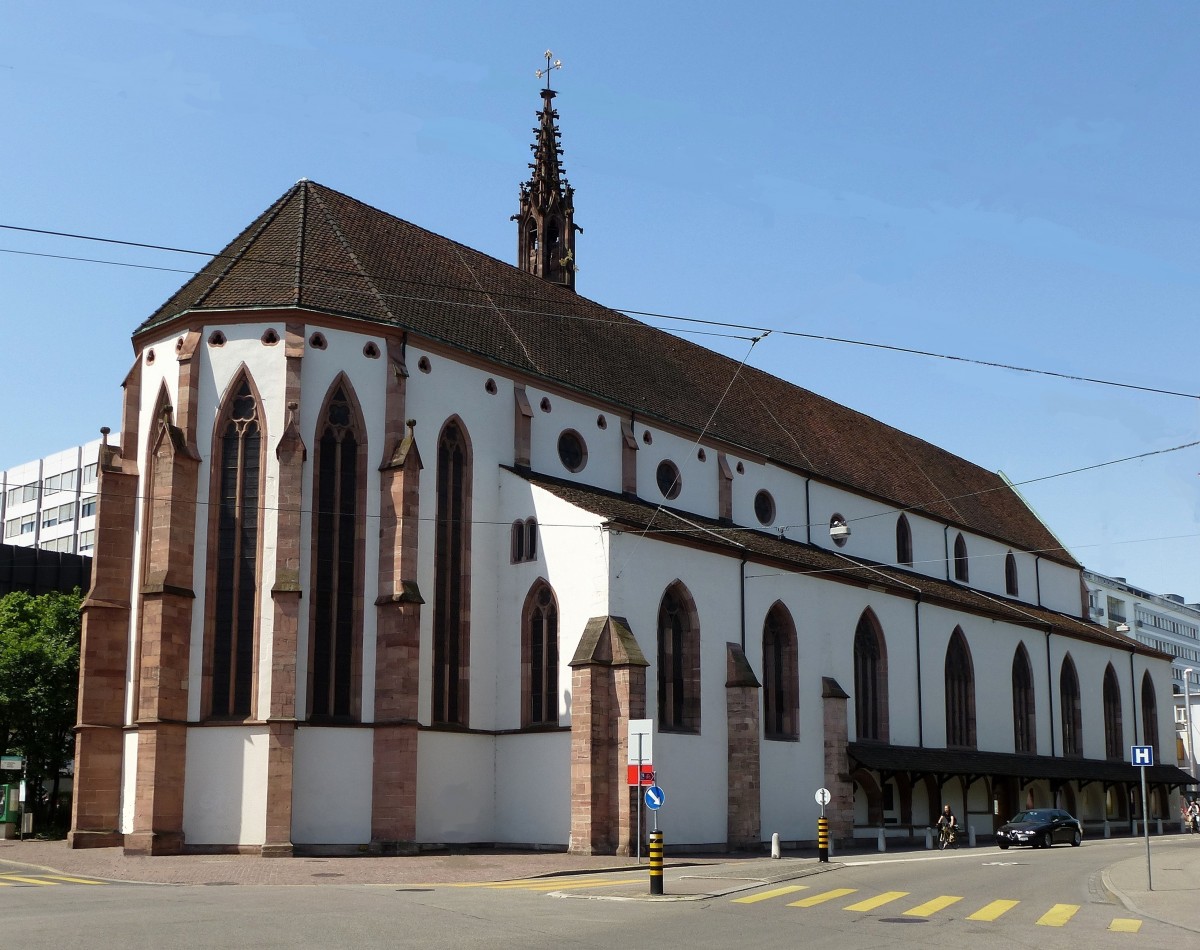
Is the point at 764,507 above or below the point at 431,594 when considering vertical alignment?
above

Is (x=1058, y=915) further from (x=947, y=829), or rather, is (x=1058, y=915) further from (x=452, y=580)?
(x=947, y=829)

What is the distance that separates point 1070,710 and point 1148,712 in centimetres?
942

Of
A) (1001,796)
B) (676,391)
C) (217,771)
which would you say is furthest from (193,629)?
(1001,796)

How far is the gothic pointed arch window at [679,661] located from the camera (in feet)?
120

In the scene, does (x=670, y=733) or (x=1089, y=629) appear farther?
(x=1089, y=629)

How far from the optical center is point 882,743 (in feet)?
152

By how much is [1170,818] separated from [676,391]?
121ft

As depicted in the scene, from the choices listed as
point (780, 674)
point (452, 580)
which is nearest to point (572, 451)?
point (452, 580)

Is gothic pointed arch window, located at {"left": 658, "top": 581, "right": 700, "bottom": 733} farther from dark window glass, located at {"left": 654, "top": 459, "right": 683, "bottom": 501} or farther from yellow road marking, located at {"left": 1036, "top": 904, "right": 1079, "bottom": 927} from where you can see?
yellow road marking, located at {"left": 1036, "top": 904, "right": 1079, "bottom": 927}

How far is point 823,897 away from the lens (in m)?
22.3

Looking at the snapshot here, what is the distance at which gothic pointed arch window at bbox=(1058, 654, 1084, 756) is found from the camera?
5881 centimetres

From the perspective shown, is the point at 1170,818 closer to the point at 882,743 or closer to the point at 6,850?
the point at 882,743

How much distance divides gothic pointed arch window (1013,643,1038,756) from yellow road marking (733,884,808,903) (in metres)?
33.3

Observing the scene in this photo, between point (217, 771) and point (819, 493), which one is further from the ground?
point (819, 493)
